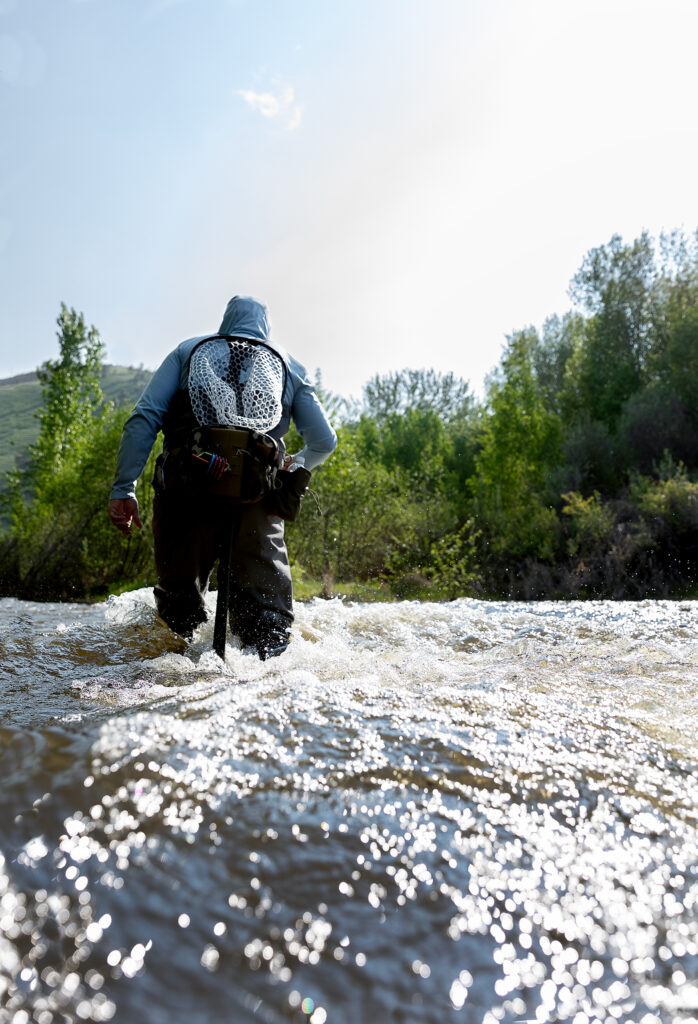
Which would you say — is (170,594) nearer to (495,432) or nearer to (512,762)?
(512,762)

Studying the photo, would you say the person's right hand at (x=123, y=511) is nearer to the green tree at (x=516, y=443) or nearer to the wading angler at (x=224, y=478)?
the wading angler at (x=224, y=478)

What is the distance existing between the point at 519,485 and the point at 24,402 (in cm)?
10438

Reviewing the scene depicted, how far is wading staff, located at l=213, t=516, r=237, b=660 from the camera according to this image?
10.9 ft

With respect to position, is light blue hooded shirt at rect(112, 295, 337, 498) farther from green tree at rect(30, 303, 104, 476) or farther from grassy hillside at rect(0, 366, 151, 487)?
green tree at rect(30, 303, 104, 476)

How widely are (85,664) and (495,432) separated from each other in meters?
29.1

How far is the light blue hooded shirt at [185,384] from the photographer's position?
12.4 feet

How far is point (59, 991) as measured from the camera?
3.02ft

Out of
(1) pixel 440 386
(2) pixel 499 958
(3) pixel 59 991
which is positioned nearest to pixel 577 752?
(2) pixel 499 958

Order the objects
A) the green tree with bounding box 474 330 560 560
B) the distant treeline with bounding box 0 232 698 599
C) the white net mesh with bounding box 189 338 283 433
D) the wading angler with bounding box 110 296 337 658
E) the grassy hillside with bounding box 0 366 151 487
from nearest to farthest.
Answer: the wading angler with bounding box 110 296 337 658 → the white net mesh with bounding box 189 338 283 433 → the distant treeline with bounding box 0 232 698 599 → the green tree with bounding box 474 330 560 560 → the grassy hillside with bounding box 0 366 151 487

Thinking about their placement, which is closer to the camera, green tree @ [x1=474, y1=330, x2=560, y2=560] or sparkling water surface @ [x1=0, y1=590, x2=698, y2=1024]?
sparkling water surface @ [x1=0, y1=590, x2=698, y2=1024]

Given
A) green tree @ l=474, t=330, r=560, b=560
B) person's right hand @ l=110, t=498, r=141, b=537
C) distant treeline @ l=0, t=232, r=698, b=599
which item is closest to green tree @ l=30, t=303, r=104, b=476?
distant treeline @ l=0, t=232, r=698, b=599

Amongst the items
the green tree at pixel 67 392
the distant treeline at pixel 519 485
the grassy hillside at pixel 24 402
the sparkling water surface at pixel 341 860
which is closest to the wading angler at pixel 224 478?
the sparkling water surface at pixel 341 860

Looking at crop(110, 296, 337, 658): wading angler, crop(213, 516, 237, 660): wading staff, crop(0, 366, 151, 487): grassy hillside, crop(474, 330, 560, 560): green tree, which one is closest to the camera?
crop(213, 516, 237, 660): wading staff

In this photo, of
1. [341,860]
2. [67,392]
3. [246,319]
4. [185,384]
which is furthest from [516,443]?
[341,860]
